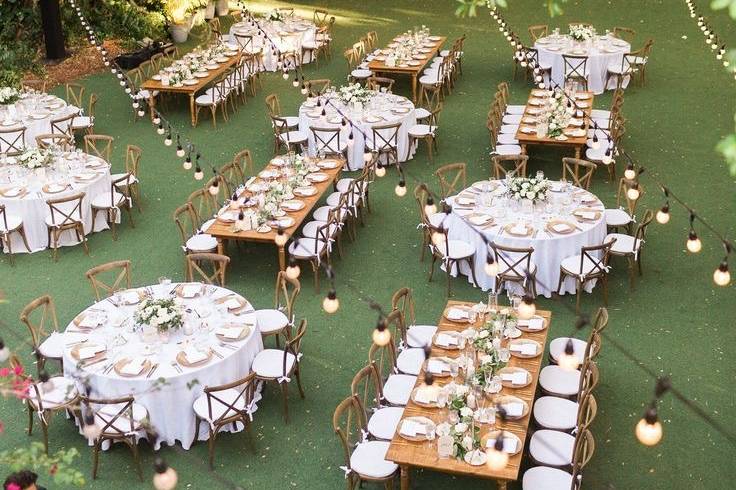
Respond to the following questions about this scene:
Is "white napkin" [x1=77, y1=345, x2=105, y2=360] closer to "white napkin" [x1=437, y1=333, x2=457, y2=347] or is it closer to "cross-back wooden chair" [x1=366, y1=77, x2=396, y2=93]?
"white napkin" [x1=437, y1=333, x2=457, y2=347]

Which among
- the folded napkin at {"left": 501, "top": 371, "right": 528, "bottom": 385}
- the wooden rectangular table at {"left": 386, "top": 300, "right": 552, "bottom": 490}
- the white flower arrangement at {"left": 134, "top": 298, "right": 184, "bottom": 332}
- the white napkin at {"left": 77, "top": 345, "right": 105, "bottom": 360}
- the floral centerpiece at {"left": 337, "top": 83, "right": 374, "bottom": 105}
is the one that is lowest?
the white napkin at {"left": 77, "top": 345, "right": 105, "bottom": 360}

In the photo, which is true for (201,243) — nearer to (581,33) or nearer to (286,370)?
(286,370)

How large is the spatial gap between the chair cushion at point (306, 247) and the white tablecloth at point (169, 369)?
1827 mm

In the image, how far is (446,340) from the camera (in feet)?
26.7

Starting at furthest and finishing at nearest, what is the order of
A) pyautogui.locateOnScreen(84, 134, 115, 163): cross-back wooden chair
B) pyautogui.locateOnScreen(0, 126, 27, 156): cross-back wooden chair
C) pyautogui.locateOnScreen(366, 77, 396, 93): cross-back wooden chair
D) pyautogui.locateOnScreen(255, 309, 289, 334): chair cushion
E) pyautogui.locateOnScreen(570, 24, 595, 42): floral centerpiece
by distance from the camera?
1. pyautogui.locateOnScreen(570, 24, 595, 42): floral centerpiece
2. pyautogui.locateOnScreen(366, 77, 396, 93): cross-back wooden chair
3. pyautogui.locateOnScreen(0, 126, 27, 156): cross-back wooden chair
4. pyautogui.locateOnScreen(84, 134, 115, 163): cross-back wooden chair
5. pyautogui.locateOnScreen(255, 309, 289, 334): chair cushion

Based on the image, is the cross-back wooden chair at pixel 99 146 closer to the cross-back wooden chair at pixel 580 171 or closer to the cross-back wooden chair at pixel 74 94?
the cross-back wooden chair at pixel 74 94

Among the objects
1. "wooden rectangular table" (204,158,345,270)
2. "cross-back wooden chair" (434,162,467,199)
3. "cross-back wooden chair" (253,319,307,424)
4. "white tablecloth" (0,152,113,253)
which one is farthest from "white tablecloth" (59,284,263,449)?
"cross-back wooden chair" (434,162,467,199)

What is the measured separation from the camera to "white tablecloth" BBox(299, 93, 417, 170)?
44.5 feet

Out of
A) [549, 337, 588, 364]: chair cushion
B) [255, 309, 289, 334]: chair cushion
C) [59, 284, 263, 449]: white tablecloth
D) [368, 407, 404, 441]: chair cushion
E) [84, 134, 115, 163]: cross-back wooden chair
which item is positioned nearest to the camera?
[368, 407, 404, 441]: chair cushion

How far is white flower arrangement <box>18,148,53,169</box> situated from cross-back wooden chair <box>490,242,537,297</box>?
602cm

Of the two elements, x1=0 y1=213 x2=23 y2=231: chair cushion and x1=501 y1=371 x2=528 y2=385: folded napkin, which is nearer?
x1=501 y1=371 x2=528 y2=385: folded napkin

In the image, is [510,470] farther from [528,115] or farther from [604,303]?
[528,115]

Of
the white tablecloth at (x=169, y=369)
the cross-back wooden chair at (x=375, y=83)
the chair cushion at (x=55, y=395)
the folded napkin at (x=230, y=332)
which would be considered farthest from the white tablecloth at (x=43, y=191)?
the cross-back wooden chair at (x=375, y=83)

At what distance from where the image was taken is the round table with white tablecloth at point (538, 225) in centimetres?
1011
